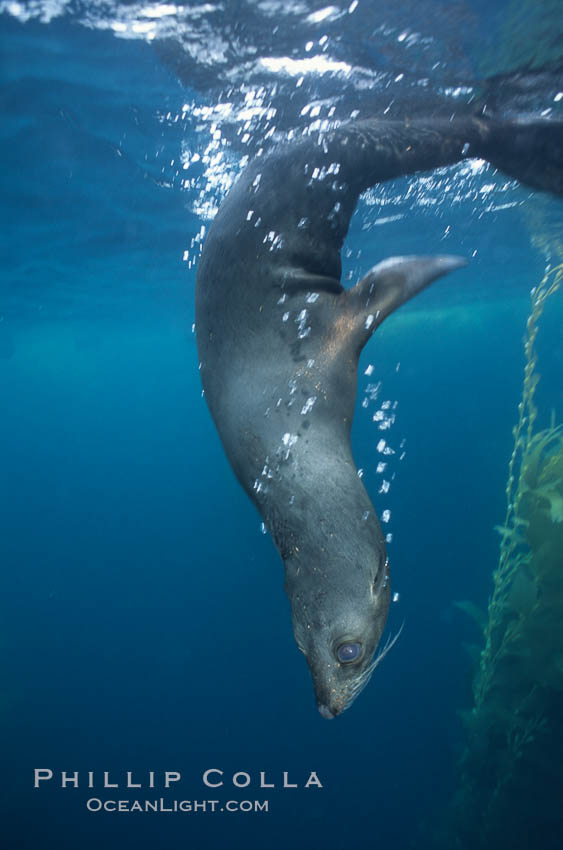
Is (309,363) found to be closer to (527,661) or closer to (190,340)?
(527,661)

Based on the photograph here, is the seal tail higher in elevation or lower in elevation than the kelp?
higher

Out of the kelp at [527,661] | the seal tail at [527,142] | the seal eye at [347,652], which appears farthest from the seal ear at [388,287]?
the kelp at [527,661]

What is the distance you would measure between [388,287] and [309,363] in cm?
57

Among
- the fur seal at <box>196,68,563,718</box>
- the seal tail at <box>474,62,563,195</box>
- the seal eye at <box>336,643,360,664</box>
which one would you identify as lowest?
the seal eye at <box>336,643,360,664</box>

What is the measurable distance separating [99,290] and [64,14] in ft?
51.4

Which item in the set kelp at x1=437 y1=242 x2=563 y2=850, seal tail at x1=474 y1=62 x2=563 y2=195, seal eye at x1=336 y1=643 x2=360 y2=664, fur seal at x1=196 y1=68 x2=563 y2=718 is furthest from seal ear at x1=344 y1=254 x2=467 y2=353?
kelp at x1=437 y1=242 x2=563 y2=850

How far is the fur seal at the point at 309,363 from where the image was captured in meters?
1.94

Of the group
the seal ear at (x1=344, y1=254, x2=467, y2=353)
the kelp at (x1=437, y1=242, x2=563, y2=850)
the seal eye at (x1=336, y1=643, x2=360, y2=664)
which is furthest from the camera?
the kelp at (x1=437, y1=242, x2=563, y2=850)

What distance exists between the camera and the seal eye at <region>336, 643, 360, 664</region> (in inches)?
73.5

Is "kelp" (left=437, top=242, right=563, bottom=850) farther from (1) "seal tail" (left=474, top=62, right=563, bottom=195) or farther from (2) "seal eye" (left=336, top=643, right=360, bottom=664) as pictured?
(2) "seal eye" (left=336, top=643, right=360, bottom=664)

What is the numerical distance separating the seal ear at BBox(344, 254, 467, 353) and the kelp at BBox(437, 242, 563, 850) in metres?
4.17

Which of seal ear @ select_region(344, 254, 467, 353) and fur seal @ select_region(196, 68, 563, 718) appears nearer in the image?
fur seal @ select_region(196, 68, 563, 718)

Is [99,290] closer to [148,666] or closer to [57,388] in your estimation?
[148,666]

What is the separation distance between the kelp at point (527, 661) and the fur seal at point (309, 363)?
4.08 meters
